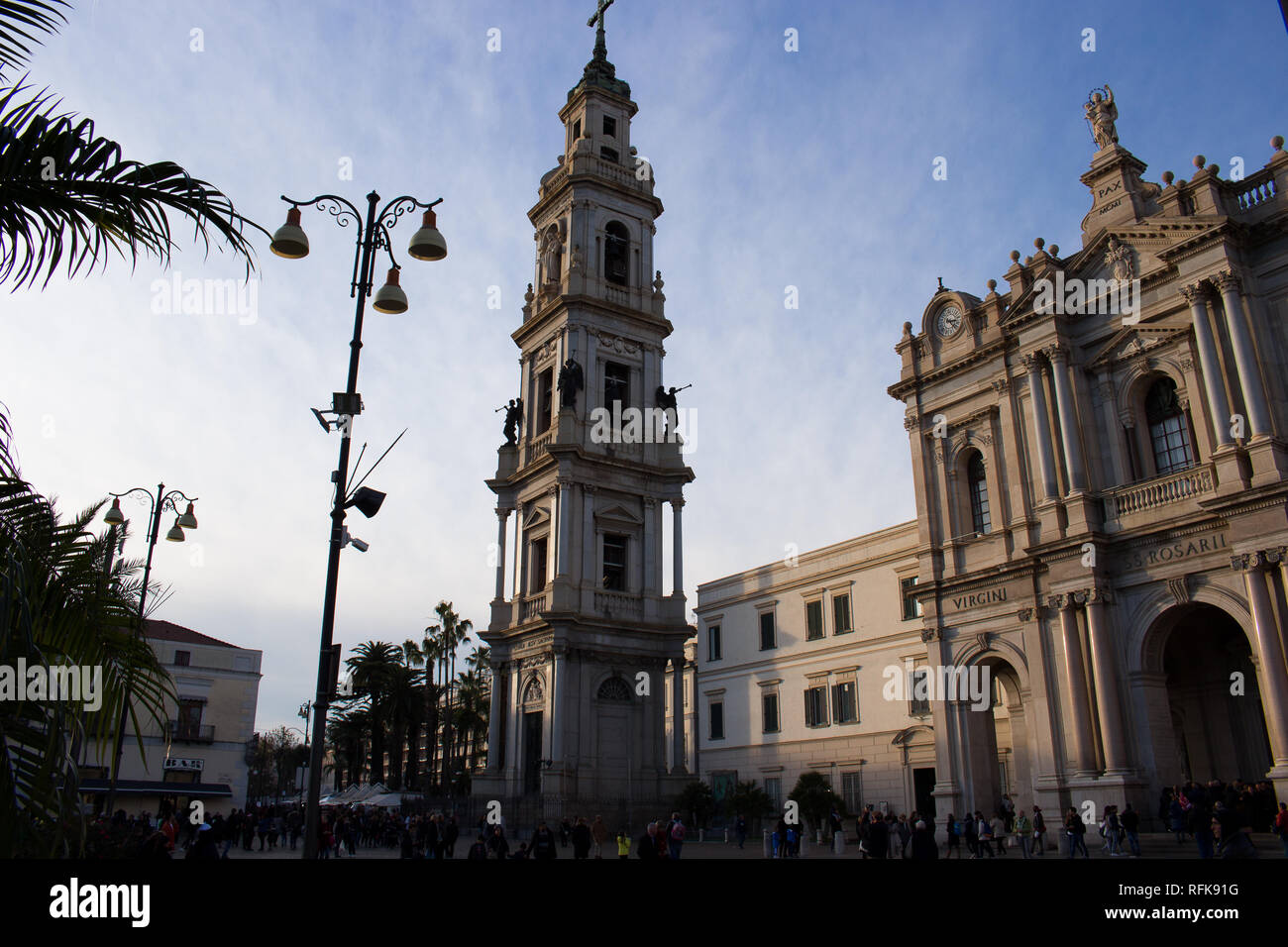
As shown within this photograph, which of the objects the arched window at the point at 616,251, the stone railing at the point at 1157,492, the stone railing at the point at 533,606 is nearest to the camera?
the stone railing at the point at 1157,492

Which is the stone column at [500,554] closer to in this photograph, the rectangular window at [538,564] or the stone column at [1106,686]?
the rectangular window at [538,564]

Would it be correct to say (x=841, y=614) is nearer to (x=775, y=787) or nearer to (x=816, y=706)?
(x=816, y=706)

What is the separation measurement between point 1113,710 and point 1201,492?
20.9 ft

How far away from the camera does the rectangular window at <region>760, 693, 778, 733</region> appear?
48.5 metres

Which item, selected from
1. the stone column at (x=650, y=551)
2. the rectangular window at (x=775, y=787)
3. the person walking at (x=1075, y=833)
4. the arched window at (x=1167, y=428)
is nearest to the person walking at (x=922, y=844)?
the person walking at (x=1075, y=833)

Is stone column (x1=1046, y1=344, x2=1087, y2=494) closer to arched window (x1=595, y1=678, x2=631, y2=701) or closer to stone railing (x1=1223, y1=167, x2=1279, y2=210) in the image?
stone railing (x1=1223, y1=167, x2=1279, y2=210)

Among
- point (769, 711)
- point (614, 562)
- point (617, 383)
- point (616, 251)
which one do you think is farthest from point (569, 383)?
point (769, 711)

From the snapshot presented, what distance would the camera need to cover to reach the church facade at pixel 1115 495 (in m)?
24.8

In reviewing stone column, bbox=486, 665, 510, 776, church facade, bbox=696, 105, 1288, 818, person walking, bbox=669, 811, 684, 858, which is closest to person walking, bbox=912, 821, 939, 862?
person walking, bbox=669, 811, 684, 858

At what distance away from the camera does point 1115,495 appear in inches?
1086

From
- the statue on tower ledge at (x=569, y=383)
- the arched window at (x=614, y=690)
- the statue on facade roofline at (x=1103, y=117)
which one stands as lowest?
the arched window at (x=614, y=690)

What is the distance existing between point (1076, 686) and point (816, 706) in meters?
21.0

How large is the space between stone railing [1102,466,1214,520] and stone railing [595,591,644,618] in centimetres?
1702

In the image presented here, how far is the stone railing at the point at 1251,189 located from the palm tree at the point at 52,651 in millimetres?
30543
